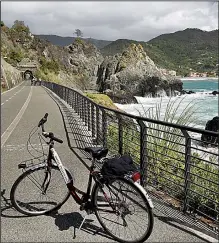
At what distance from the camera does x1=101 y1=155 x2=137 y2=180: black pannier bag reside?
3.52 m

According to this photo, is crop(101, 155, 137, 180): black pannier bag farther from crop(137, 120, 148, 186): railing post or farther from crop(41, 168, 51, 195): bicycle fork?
crop(137, 120, 148, 186): railing post

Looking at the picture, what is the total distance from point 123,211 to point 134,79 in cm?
7100

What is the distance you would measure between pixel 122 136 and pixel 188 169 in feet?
7.55

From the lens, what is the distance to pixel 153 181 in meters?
5.36

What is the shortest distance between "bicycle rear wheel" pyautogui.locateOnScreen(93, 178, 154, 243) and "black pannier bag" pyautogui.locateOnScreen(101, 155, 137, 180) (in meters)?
0.08

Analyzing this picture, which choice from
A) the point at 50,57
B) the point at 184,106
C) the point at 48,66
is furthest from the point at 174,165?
the point at 50,57

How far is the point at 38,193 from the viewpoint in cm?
475

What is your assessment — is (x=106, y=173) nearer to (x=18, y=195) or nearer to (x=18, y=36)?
(x=18, y=195)

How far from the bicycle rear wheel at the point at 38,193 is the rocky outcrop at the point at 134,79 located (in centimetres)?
5908

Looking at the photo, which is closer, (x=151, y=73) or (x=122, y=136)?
(x=122, y=136)

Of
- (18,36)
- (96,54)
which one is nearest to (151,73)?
(18,36)

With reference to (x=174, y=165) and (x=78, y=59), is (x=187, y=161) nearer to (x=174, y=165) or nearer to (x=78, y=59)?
(x=174, y=165)

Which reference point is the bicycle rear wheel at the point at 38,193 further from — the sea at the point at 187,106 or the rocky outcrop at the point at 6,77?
the rocky outcrop at the point at 6,77

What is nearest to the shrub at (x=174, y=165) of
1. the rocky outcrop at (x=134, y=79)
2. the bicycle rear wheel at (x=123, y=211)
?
the bicycle rear wheel at (x=123, y=211)
